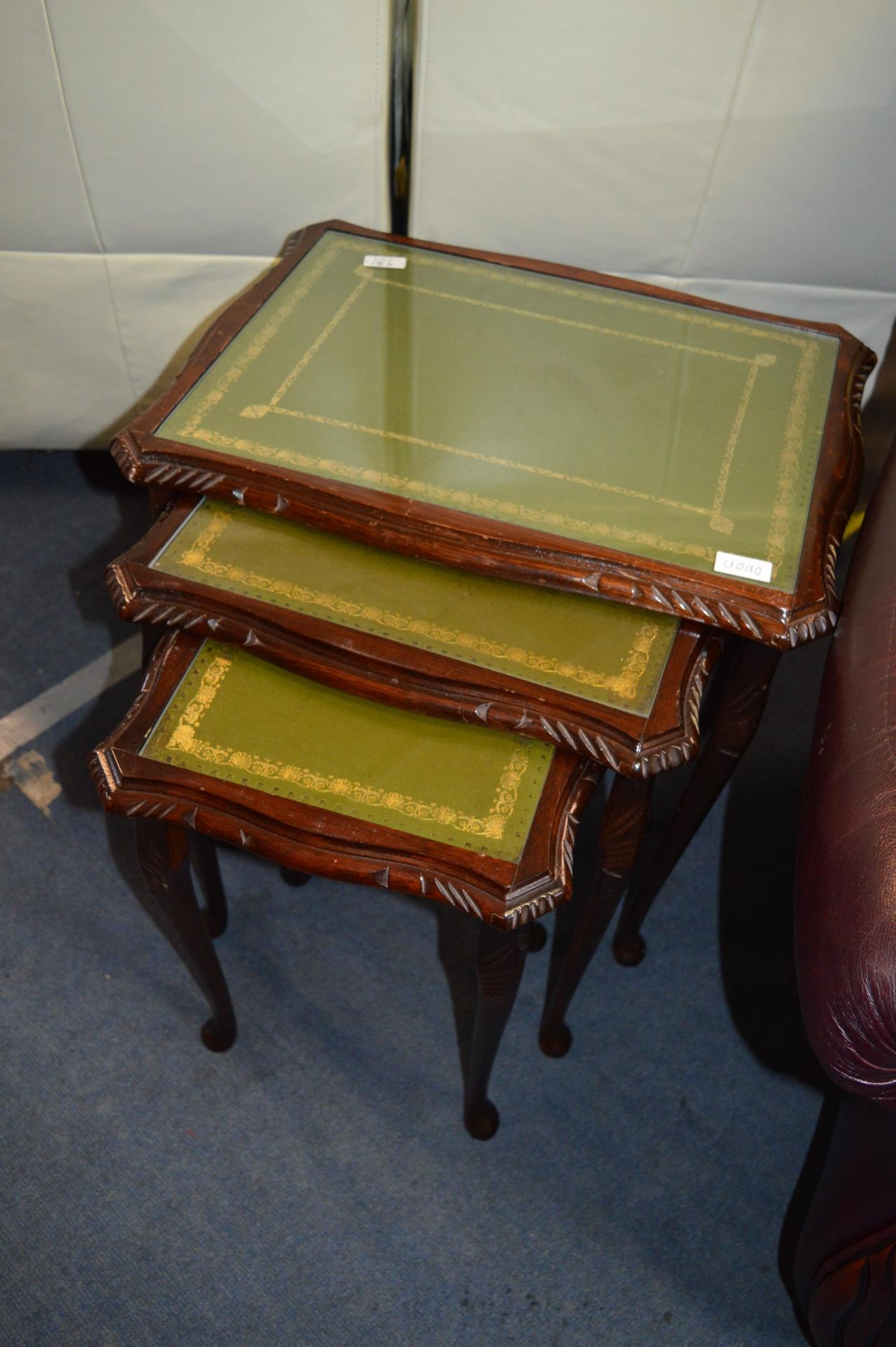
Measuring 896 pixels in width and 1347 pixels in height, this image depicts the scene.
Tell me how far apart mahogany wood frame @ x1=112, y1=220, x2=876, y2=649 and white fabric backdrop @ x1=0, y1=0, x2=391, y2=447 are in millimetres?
408

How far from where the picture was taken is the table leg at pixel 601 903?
2.64 ft

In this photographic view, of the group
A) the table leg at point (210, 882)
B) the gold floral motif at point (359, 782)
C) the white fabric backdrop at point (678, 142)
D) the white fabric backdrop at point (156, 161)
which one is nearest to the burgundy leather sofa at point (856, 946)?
the gold floral motif at point (359, 782)

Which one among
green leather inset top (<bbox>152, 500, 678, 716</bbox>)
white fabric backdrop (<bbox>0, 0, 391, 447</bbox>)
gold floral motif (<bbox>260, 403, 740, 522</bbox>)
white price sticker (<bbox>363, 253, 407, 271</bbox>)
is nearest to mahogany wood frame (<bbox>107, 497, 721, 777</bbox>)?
green leather inset top (<bbox>152, 500, 678, 716</bbox>)

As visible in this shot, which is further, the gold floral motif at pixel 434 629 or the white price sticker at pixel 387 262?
the white price sticker at pixel 387 262

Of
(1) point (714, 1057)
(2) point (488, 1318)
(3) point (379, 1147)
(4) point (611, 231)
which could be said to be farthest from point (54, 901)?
(4) point (611, 231)

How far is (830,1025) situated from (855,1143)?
0.72 ft

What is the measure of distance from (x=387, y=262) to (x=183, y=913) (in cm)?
67

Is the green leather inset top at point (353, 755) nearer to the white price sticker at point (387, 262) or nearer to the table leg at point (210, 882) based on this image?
the table leg at point (210, 882)

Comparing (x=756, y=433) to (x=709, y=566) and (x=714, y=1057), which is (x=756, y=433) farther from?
(x=714, y=1057)

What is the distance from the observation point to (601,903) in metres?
0.89

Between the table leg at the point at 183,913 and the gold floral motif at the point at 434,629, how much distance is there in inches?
7.9

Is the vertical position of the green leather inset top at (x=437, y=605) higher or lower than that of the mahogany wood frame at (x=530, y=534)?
lower

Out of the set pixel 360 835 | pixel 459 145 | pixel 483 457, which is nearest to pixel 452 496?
pixel 483 457

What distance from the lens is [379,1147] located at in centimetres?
98
